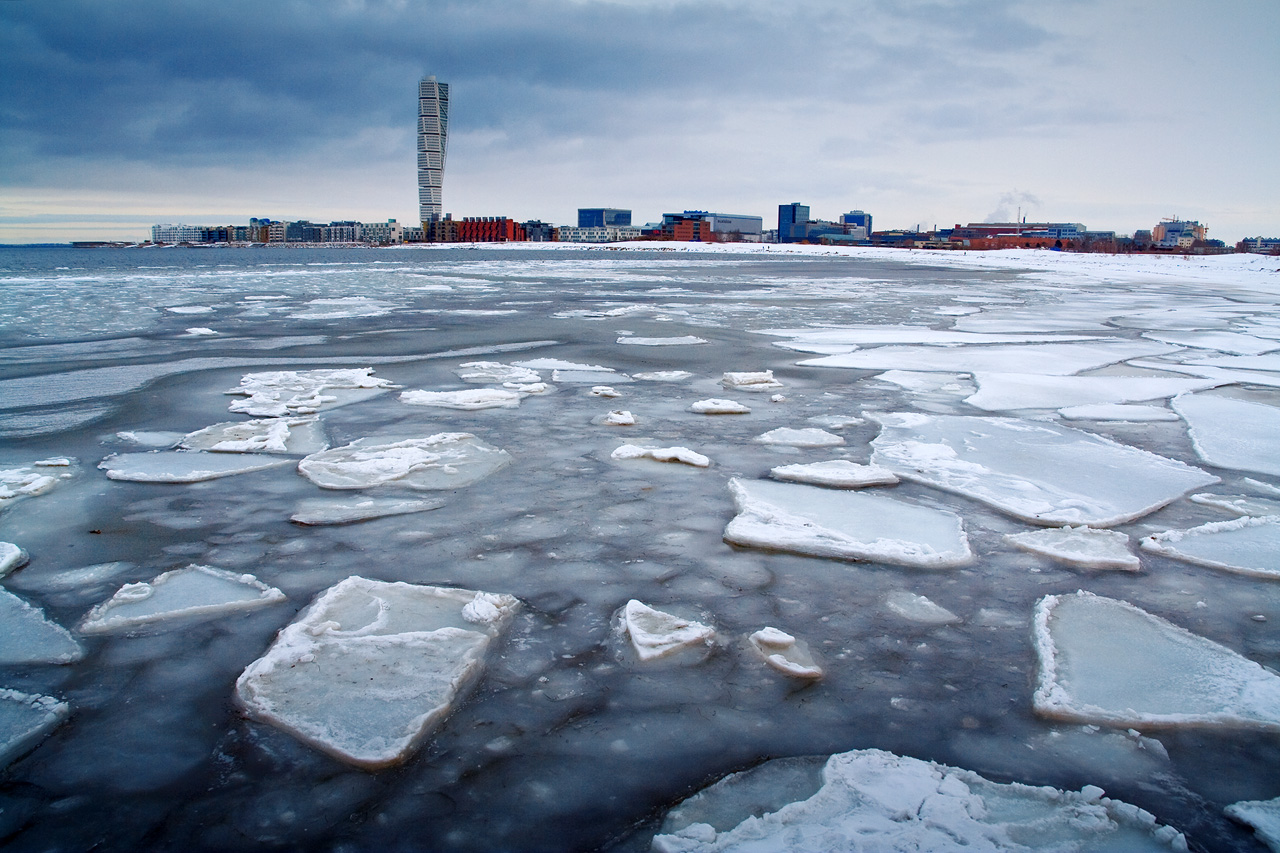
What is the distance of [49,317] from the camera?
1112 centimetres

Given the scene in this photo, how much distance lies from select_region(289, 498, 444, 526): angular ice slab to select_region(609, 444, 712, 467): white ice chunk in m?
1.03

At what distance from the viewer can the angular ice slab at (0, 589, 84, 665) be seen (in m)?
2.06

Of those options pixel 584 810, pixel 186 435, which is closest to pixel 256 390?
pixel 186 435

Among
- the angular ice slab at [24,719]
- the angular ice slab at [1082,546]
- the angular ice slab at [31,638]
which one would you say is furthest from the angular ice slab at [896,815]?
the angular ice slab at [31,638]

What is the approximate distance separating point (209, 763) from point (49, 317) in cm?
1231

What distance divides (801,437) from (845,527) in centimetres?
141

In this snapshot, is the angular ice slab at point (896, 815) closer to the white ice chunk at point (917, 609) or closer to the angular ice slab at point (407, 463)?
the white ice chunk at point (917, 609)

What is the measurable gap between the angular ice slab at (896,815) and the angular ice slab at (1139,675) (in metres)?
0.37

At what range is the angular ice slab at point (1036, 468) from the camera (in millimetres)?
3229

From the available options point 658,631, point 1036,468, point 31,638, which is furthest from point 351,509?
point 1036,468

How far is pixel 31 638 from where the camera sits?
2.15 meters

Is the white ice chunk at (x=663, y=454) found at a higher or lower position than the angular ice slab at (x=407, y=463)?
higher

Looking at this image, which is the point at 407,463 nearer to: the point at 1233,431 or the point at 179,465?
the point at 179,465

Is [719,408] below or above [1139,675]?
above
